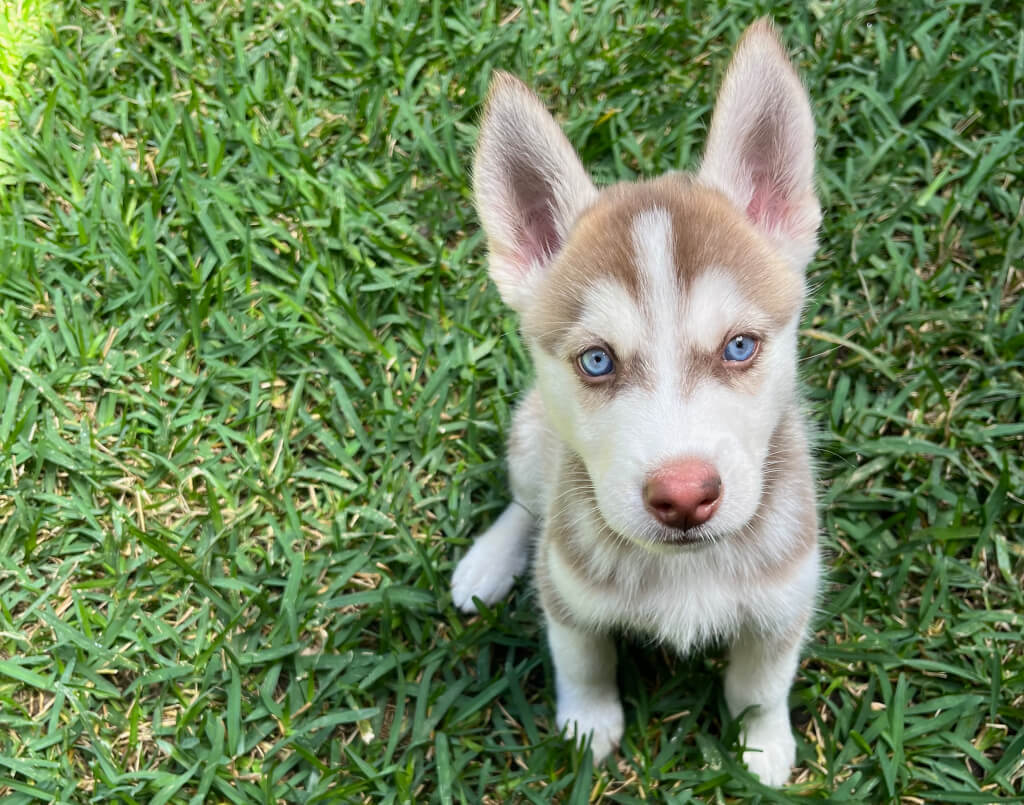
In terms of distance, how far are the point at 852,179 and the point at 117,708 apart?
11.9 ft

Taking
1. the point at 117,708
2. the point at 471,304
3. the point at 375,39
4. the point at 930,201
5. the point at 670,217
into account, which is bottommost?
the point at 117,708

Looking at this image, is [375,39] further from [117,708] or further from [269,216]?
[117,708]

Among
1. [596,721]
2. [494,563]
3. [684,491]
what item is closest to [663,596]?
[596,721]

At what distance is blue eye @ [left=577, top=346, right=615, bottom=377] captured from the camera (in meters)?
2.51

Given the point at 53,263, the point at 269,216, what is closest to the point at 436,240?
the point at 269,216

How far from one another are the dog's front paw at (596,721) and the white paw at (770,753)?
0.43 m

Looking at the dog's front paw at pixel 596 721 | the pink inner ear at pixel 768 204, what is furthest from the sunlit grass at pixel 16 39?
the dog's front paw at pixel 596 721

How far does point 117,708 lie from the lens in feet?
11.3

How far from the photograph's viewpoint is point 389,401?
401cm

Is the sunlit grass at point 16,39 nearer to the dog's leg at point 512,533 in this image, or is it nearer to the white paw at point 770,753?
the dog's leg at point 512,533

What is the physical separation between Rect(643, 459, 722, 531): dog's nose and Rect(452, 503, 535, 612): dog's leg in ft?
4.59

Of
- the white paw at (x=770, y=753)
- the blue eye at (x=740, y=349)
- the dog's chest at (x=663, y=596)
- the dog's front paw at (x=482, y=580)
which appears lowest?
the white paw at (x=770, y=753)

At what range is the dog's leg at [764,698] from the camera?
3014mm

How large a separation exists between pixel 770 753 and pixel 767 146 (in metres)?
1.93
